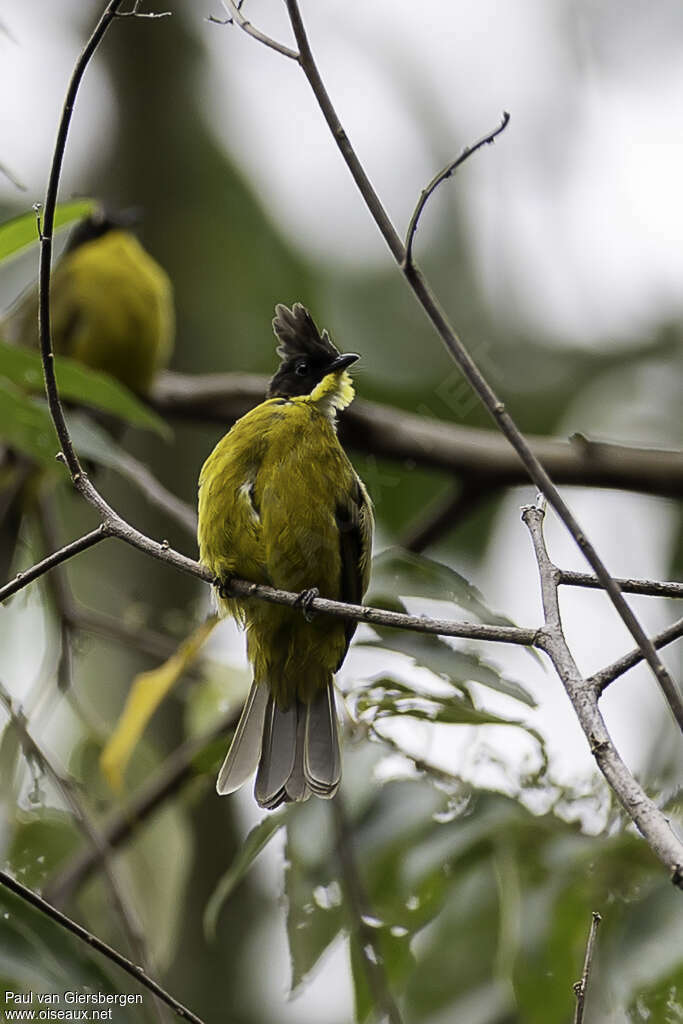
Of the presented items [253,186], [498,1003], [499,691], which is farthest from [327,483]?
[253,186]

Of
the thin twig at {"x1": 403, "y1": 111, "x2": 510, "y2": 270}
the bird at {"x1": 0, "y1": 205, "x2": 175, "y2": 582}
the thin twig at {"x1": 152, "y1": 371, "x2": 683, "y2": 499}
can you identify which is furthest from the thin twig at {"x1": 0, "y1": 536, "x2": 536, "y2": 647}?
the bird at {"x1": 0, "y1": 205, "x2": 175, "y2": 582}

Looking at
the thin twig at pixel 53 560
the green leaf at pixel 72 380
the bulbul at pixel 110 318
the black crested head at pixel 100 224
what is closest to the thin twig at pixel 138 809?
the green leaf at pixel 72 380

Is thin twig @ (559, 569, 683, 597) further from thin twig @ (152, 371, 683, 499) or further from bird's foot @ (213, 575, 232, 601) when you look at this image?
thin twig @ (152, 371, 683, 499)

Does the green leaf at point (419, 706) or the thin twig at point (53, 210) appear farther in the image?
the green leaf at point (419, 706)

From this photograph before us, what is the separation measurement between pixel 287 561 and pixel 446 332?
52.5 inches

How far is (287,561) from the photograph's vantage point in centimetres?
258

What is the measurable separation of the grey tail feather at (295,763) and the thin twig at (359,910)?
0.11 m

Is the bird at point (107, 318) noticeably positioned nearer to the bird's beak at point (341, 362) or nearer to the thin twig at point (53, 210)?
the bird's beak at point (341, 362)

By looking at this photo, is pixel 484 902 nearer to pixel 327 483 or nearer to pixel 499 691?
pixel 499 691

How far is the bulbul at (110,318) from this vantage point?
4.47 meters

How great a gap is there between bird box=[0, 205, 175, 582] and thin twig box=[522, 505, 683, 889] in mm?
2927

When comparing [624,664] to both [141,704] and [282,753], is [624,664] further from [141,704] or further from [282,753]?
[141,704]

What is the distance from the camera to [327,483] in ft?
8.80

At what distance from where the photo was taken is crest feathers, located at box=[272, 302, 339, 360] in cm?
294
